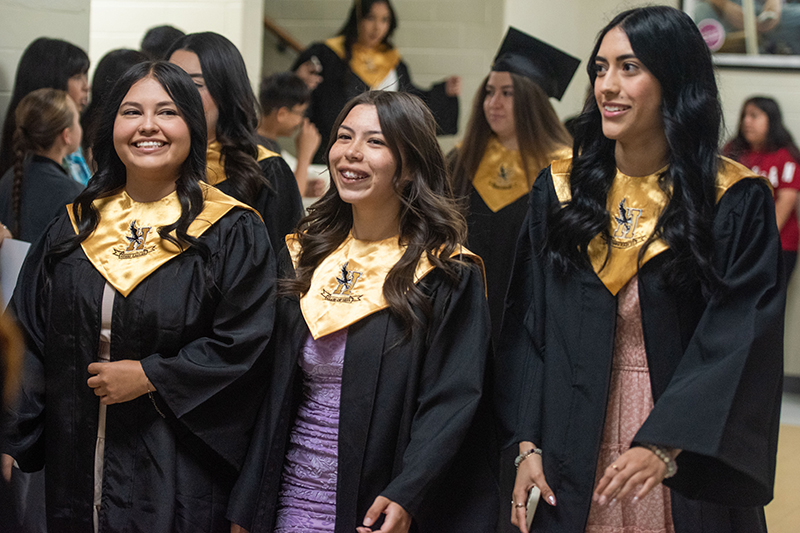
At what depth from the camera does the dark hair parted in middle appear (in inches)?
76.5

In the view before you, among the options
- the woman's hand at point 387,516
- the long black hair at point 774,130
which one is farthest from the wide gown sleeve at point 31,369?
the long black hair at point 774,130

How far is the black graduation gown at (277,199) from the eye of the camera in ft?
9.04

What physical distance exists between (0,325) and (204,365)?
1.12 metres

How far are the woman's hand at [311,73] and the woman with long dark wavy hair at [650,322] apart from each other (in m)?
4.14

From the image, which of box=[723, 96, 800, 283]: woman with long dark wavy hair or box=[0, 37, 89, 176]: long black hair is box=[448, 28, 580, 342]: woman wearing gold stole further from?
box=[723, 96, 800, 283]: woman with long dark wavy hair

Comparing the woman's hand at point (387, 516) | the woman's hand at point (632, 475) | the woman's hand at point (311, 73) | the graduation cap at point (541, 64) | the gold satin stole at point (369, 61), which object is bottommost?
the woman's hand at point (387, 516)

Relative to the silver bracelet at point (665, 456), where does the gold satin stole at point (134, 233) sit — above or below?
above

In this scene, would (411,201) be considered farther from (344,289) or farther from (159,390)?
(159,390)

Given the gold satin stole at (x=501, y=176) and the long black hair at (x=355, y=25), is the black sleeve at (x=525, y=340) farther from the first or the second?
the long black hair at (x=355, y=25)

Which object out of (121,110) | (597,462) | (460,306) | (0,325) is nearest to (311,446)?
(460,306)

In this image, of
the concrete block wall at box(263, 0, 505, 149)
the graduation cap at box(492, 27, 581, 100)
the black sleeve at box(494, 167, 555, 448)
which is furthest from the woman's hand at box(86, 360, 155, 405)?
the concrete block wall at box(263, 0, 505, 149)

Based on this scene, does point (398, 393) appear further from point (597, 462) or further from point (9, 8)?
point (9, 8)

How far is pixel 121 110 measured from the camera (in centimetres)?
210

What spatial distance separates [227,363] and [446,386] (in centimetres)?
52
